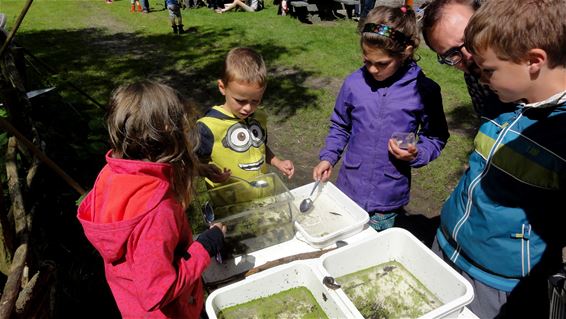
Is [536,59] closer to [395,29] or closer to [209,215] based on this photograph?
[395,29]

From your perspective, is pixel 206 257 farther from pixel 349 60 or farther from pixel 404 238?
pixel 349 60

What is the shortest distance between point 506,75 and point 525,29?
162 mm

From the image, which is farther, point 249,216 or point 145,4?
point 145,4

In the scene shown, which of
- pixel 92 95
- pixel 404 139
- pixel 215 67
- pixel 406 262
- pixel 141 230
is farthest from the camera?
pixel 215 67

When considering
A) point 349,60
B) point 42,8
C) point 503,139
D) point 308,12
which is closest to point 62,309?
point 503,139

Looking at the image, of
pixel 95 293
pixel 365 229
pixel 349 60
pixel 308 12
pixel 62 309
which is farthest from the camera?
pixel 308 12

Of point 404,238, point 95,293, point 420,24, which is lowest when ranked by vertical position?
point 95,293

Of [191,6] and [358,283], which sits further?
[191,6]

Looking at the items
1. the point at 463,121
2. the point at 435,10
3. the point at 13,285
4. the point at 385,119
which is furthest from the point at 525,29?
the point at 463,121

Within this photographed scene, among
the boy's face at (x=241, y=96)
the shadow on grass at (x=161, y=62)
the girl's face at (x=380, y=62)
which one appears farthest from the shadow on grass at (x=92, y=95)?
the girl's face at (x=380, y=62)

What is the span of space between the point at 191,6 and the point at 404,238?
46.9 feet

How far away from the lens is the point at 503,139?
1737 mm

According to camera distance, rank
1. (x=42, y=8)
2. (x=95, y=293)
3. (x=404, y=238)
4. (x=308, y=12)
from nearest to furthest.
Answer: (x=404, y=238) < (x=95, y=293) < (x=308, y=12) < (x=42, y=8)

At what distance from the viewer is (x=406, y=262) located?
1.88 m
